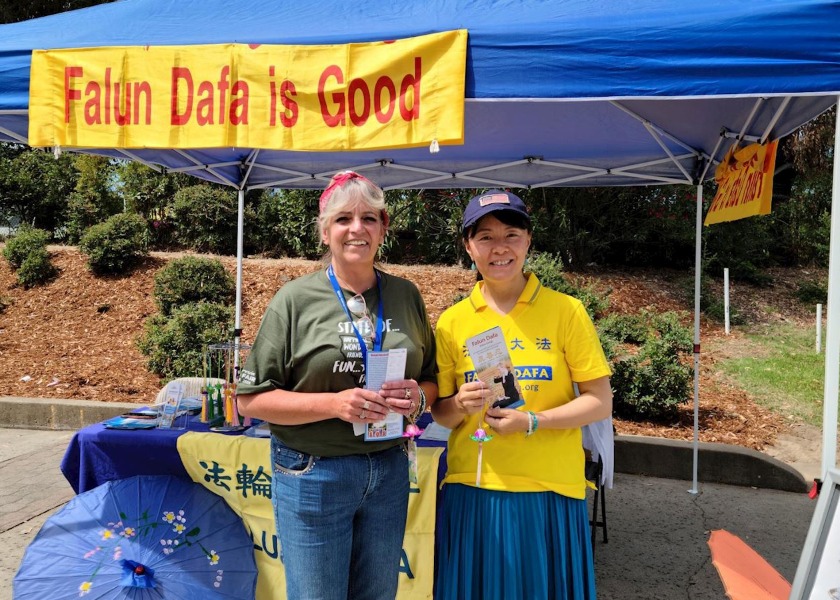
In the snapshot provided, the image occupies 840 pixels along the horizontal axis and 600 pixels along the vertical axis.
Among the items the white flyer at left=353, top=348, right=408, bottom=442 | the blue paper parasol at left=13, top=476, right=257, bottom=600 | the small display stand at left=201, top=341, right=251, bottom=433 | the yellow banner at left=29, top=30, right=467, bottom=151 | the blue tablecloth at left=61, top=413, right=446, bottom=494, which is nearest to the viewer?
the white flyer at left=353, top=348, right=408, bottom=442

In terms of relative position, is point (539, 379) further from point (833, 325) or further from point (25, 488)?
point (25, 488)

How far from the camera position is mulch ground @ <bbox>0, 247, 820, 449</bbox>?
6.97 m

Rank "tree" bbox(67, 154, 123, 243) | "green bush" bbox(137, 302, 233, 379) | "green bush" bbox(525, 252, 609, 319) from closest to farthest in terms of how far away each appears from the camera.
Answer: "green bush" bbox(525, 252, 609, 319) < "green bush" bbox(137, 302, 233, 379) < "tree" bbox(67, 154, 123, 243)

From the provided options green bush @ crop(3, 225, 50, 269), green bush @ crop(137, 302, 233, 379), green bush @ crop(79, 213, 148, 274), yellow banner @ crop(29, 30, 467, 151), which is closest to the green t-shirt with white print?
yellow banner @ crop(29, 30, 467, 151)

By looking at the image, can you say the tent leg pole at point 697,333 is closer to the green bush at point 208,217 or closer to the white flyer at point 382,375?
the white flyer at point 382,375

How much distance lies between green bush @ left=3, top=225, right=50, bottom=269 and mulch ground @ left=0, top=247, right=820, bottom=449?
262mm

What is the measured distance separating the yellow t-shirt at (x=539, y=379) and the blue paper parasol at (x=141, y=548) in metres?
1.33

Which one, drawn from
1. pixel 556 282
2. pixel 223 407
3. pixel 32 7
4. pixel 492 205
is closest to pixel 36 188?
pixel 32 7

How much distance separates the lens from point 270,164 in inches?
213

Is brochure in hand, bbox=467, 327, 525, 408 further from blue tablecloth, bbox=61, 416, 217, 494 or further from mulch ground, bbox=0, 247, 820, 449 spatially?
mulch ground, bbox=0, 247, 820, 449

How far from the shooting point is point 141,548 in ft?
9.29

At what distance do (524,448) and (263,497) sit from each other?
1423 mm

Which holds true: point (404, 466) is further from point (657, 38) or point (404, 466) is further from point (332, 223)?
Answer: point (657, 38)

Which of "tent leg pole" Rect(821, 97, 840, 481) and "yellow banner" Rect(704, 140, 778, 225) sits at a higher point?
"yellow banner" Rect(704, 140, 778, 225)
